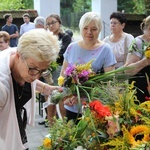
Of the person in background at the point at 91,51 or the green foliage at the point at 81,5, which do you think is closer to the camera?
the person in background at the point at 91,51

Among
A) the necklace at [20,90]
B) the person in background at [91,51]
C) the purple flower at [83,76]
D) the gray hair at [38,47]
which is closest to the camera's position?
the gray hair at [38,47]

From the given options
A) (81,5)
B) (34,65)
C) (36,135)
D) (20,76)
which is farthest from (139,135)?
(81,5)

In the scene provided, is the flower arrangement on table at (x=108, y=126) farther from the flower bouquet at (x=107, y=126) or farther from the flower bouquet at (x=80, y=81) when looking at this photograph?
the flower bouquet at (x=80, y=81)

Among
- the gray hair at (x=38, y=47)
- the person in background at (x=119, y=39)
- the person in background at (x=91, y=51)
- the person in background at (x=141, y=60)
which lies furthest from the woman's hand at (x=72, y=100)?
the person in background at (x=119, y=39)

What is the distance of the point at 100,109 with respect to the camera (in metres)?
1.83

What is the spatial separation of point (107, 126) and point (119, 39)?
2659 mm

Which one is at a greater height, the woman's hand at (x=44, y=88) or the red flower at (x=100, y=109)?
the red flower at (x=100, y=109)

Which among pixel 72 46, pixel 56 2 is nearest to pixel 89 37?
pixel 72 46

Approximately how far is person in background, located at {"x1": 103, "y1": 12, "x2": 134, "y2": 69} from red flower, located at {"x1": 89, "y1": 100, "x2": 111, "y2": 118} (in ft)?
7.40

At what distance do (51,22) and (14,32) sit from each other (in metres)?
6.33

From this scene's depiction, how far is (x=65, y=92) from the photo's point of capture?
8.30ft

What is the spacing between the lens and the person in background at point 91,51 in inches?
119

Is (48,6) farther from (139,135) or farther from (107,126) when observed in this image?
(139,135)

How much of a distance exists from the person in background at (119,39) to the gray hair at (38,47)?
7.35ft
